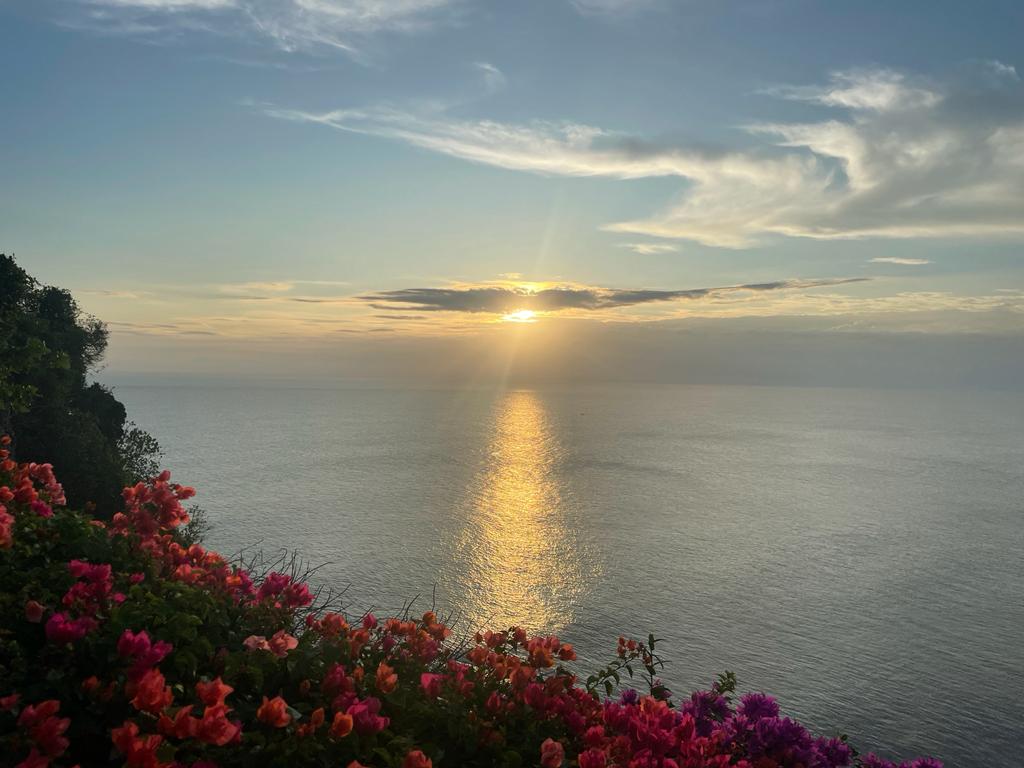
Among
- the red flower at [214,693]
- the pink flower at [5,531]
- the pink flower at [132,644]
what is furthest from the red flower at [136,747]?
the pink flower at [5,531]

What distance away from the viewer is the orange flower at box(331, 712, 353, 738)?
15.1 ft

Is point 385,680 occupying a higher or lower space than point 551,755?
higher

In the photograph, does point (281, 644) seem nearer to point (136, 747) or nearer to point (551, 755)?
point (136, 747)

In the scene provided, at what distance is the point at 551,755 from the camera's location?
5020 millimetres

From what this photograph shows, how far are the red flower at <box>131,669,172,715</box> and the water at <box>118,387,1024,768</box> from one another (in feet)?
150

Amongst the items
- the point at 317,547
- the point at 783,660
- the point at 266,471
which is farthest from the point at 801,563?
the point at 266,471

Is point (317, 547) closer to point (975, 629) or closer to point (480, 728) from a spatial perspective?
point (975, 629)

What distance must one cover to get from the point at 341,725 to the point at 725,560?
2984 inches

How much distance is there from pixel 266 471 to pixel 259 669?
410 ft

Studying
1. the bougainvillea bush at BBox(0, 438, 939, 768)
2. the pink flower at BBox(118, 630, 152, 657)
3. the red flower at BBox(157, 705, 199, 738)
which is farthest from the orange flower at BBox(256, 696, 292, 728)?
the pink flower at BBox(118, 630, 152, 657)

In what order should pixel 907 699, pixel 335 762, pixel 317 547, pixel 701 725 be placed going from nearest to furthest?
pixel 335 762, pixel 701 725, pixel 907 699, pixel 317 547

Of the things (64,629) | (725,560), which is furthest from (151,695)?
(725,560)

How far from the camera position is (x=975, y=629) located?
5716 cm

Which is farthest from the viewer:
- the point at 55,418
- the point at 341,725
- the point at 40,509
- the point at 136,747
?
the point at 55,418
